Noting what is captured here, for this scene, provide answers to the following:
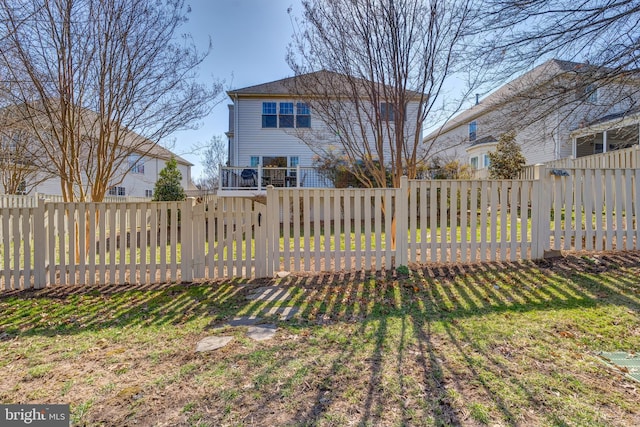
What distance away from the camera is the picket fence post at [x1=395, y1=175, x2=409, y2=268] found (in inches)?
193

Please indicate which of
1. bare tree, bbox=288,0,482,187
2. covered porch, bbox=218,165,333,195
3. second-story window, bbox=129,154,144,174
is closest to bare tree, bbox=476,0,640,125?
bare tree, bbox=288,0,482,187

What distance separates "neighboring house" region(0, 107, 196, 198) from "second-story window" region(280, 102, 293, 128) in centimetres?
523

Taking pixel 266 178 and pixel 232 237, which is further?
pixel 266 178

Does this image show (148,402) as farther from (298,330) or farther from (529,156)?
(529,156)

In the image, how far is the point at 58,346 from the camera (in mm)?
3021

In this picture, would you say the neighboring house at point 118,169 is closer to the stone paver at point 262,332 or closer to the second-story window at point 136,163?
the second-story window at point 136,163

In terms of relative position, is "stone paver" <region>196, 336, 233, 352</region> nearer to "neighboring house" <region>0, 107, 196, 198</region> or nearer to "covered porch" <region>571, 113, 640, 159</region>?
"neighboring house" <region>0, 107, 196, 198</region>

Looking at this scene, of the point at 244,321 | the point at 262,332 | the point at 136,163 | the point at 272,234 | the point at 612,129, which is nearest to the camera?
the point at 262,332

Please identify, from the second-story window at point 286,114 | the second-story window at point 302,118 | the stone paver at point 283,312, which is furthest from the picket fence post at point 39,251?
the second-story window at point 286,114

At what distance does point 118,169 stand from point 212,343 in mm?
9734

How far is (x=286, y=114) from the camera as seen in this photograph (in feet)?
50.9

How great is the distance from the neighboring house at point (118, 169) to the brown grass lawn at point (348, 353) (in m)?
3.36

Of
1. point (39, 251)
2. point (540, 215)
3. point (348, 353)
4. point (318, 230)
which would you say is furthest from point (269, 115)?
point (348, 353)

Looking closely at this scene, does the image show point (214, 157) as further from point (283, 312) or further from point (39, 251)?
point (283, 312)
